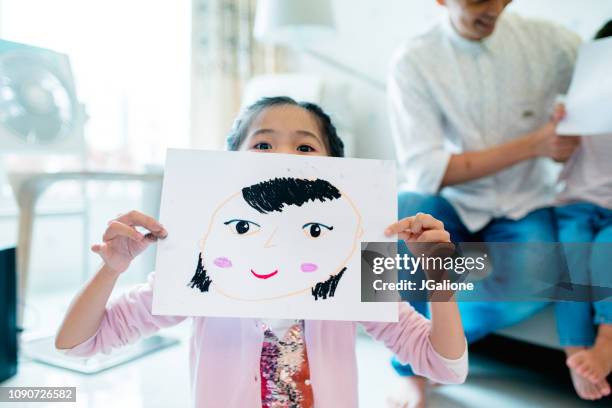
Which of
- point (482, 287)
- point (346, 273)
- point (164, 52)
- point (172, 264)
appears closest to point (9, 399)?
point (172, 264)

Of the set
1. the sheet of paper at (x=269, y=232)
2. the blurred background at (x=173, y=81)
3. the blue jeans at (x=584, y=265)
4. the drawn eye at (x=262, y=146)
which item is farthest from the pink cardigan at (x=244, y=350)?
the blurred background at (x=173, y=81)

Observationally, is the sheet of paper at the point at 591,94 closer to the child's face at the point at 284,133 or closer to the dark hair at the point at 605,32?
the dark hair at the point at 605,32

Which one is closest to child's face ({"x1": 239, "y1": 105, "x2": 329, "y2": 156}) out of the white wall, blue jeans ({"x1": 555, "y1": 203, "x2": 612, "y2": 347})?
blue jeans ({"x1": 555, "y1": 203, "x2": 612, "y2": 347})

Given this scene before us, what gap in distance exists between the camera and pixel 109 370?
118 cm

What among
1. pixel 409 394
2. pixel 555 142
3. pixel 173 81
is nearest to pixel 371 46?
pixel 173 81

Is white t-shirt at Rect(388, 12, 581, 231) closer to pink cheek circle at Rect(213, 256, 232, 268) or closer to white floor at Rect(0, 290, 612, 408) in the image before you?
white floor at Rect(0, 290, 612, 408)

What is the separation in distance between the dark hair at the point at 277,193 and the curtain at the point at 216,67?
173 centimetres

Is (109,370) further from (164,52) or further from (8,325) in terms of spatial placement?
(164,52)

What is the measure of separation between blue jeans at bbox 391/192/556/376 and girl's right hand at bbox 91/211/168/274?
1.97 feet

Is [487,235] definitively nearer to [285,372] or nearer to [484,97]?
[484,97]

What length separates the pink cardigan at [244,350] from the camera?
663mm

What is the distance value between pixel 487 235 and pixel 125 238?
82 cm

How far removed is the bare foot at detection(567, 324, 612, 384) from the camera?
874 millimetres

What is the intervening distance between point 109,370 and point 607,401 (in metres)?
1.15
